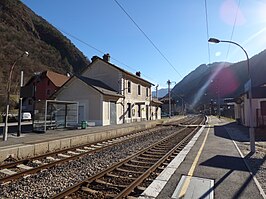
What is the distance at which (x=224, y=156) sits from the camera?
10500mm

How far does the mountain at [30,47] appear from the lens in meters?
58.7

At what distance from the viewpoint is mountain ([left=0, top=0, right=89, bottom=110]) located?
5869 cm

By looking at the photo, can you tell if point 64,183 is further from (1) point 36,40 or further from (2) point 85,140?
(1) point 36,40

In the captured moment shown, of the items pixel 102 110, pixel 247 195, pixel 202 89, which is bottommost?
pixel 247 195

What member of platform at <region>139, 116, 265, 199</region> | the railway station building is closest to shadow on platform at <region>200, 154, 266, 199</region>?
platform at <region>139, 116, 265, 199</region>

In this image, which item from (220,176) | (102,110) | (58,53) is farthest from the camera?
(58,53)

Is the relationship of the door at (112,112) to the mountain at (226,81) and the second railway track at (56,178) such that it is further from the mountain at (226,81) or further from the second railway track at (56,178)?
the mountain at (226,81)

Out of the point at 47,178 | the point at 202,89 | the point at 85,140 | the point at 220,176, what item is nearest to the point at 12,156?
the point at 47,178

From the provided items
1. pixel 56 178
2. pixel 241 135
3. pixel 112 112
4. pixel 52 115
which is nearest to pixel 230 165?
pixel 56 178

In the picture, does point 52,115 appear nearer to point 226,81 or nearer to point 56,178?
point 56,178

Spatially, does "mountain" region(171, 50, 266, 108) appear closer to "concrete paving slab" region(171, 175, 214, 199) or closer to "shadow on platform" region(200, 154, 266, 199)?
"shadow on platform" region(200, 154, 266, 199)

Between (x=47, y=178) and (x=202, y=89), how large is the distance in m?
177

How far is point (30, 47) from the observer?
74.0 m

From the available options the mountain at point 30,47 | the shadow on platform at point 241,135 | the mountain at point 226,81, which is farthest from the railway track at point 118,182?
the mountain at point 226,81
